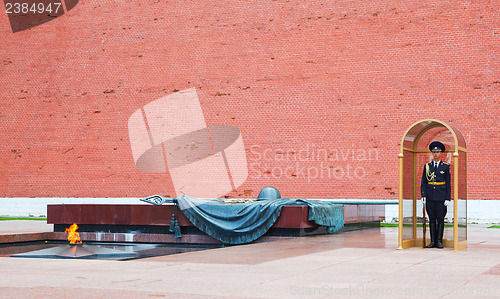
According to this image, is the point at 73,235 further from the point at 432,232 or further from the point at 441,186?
the point at 441,186

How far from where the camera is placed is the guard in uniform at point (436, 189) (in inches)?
354

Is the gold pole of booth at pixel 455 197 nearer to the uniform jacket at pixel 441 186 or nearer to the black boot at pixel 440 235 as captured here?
the uniform jacket at pixel 441 186

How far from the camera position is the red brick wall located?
685 inches

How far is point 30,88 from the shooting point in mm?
21734

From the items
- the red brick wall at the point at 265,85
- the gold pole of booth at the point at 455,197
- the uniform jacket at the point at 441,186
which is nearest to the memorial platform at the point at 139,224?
the uniform jacket at the point at 441,186

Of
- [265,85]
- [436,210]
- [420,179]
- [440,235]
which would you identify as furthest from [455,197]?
[265,85]

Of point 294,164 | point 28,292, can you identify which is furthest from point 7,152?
point 28,292

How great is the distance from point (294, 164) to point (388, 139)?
2.86 m

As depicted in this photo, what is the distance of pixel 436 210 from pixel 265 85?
10.8 metres

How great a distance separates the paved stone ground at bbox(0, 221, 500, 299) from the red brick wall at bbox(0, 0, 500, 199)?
9.45 meters

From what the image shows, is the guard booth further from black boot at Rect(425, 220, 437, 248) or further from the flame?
the flame

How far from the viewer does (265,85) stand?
756 inches

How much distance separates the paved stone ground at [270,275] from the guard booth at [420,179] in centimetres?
51

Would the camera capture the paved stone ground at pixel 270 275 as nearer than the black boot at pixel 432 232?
Yes
